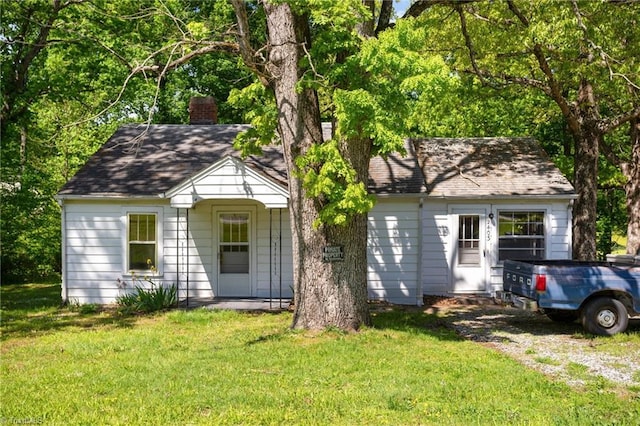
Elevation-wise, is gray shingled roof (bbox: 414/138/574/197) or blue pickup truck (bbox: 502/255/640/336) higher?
gray shingled roof (bbox: 414/138/574/197)

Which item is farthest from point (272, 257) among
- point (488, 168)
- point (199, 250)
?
point (488, 168)

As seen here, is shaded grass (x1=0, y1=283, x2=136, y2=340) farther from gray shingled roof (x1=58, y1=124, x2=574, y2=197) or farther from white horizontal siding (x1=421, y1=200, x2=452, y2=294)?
white horizontal siding (x1=421, y1=200, x2=452, y2=294)

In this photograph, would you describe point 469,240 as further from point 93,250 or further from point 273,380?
point 273,380

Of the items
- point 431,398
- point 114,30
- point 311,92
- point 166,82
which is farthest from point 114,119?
point 431,398

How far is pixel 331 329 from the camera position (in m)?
10.8

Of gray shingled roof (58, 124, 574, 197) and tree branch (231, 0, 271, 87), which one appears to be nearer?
tree branch (231, 0, 271, 87)

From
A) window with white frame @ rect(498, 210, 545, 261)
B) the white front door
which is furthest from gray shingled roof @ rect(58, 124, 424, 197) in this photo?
window with white frame @ rect(498, 210, 545, 261)

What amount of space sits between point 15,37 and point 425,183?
12349mm

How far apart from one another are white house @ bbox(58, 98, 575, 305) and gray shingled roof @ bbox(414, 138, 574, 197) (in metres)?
0.06

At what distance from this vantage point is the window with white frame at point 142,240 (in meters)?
15.6

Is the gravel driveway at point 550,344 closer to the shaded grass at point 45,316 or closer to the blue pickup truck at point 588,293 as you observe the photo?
the blue pickup truck at point 588,293

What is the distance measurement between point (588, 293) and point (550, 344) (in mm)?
1238

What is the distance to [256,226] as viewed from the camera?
15.9 m

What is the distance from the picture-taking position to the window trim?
611 inches
